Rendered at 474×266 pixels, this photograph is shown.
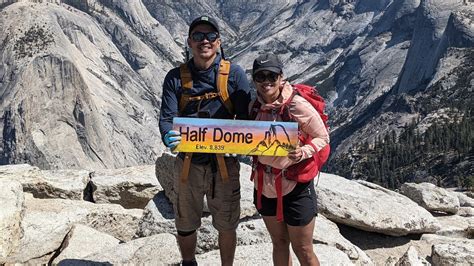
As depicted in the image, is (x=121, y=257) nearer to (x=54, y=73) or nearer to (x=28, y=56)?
(x=54, y=73)

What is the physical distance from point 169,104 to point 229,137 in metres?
1.08

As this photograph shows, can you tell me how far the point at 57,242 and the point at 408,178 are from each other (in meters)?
136

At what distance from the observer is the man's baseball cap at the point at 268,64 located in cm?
704

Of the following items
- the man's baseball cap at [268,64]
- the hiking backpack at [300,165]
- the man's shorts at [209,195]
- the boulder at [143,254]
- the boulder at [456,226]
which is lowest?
the boulder at [456,226]

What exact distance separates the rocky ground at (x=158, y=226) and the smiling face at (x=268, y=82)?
4.11 metres

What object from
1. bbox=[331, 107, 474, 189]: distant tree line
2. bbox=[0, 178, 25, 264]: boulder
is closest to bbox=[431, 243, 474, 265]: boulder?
bbox=[0, 178, 25, 264]: boulder

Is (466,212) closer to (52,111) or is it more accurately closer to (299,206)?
(299,206)

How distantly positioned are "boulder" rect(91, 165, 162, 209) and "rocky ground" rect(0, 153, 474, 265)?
0.03 metres

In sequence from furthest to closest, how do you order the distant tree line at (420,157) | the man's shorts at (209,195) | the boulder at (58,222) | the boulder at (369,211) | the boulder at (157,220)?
1. the distant tree line at (420,157)
2. the boulder at (369,211)
3. the boulder at (157,220)
4. the boulder at (58,222)
5. the man's shorts at (209,195)

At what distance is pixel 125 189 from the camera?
15820 mm

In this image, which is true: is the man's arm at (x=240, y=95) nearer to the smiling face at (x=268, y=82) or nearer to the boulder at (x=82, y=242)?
the smiling face at (x=268, y=82)

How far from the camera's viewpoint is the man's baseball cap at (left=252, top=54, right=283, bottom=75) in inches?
277

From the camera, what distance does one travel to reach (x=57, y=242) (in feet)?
41.1

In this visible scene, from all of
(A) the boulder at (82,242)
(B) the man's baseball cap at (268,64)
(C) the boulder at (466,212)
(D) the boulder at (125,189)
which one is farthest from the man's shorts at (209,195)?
(C) the boulder at (466,212)
